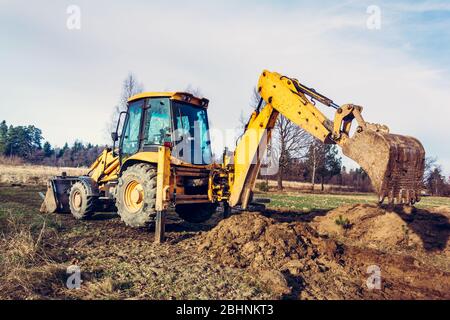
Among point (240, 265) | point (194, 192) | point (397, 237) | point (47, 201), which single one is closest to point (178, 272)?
point (240, 265)

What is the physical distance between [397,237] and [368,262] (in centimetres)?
206

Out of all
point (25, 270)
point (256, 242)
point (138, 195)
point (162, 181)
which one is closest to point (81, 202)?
point (138, 195)

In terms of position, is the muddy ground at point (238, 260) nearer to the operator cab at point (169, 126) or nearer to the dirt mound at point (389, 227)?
the dirt mound at point (389, 227)

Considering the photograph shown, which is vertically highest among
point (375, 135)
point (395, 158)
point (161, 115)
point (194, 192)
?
point (161, 115)

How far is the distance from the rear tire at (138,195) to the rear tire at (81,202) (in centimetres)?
199

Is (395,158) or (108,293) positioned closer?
(108,293)

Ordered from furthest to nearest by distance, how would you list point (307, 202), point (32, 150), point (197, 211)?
point (32, 150), point (307, 202), point (197, 211)

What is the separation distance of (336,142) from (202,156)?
353 cm

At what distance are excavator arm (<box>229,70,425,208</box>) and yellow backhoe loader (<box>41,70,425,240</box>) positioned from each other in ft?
0.05

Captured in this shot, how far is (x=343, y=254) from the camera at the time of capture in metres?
6.16

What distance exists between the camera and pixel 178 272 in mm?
4812

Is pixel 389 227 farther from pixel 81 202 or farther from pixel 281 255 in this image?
pixel 81 202
